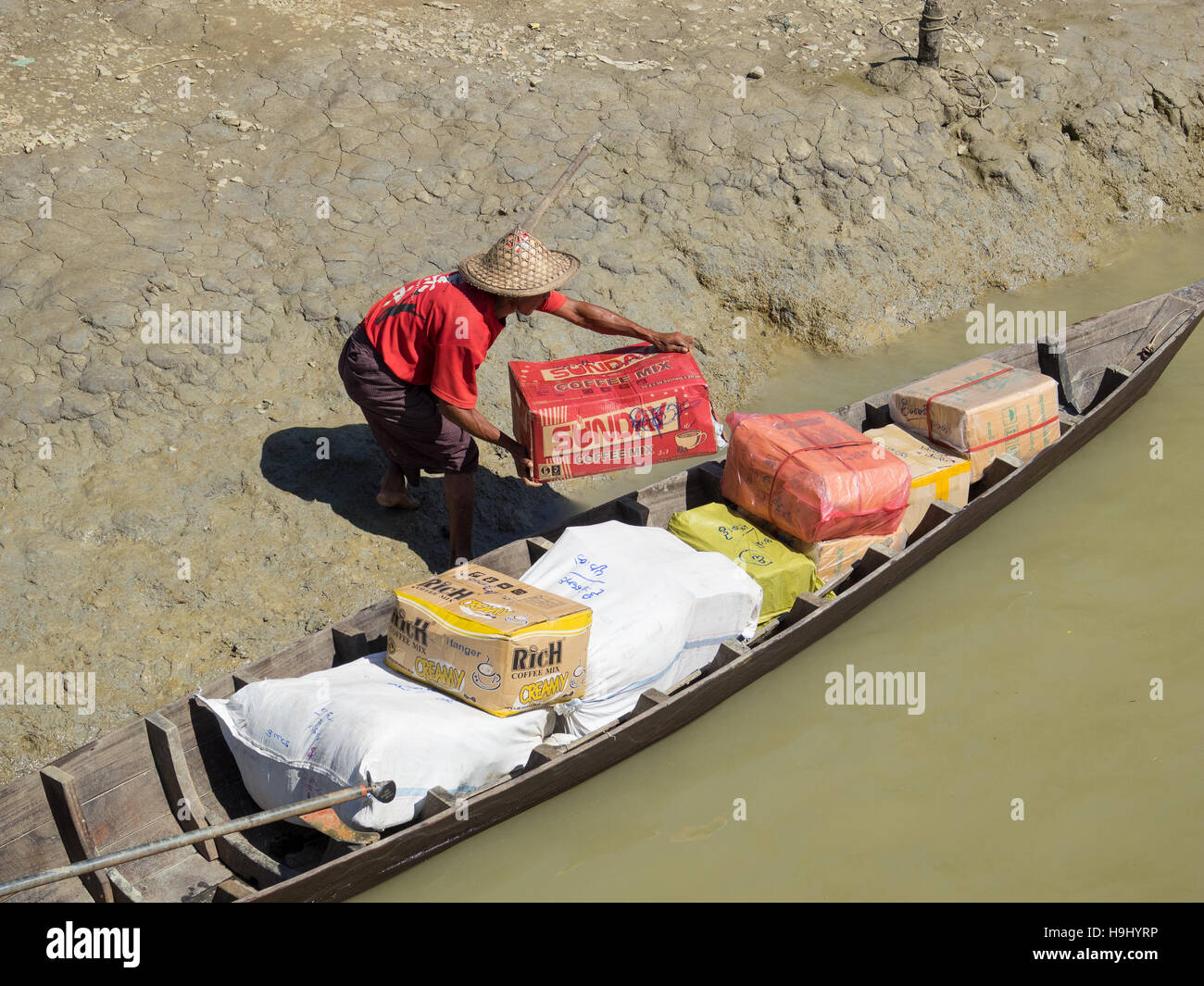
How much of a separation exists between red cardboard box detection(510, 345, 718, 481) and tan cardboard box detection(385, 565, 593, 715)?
2.47 feet

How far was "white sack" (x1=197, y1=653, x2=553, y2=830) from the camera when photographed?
396cm

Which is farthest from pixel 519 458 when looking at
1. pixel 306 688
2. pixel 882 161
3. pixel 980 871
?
pixel 882 161

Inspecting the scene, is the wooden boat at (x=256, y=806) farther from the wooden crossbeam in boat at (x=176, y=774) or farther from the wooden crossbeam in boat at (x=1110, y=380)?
the wooden crossbeam in boat at (x=1110, y=380)

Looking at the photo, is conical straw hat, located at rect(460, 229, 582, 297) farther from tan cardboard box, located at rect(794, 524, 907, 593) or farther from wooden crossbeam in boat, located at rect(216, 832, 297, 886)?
wooden crossbeam in boat, located at rect(216, 832, 297, 886)

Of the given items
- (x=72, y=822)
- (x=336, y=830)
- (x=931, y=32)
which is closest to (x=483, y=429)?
(x=336, y=830)

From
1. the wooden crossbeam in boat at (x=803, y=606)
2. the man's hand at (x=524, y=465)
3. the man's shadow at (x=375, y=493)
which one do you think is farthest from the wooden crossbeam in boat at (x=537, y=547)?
the wooden crossbeam in boat at (x=803, y=606)

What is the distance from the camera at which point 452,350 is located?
4773 mm

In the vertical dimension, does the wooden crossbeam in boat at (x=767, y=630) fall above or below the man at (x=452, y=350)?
below

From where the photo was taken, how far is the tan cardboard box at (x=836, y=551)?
5.33 metres

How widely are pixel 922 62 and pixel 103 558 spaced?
288 inches

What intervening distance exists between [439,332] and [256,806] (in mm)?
2143

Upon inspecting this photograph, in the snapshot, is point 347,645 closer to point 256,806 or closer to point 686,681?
point 256,806

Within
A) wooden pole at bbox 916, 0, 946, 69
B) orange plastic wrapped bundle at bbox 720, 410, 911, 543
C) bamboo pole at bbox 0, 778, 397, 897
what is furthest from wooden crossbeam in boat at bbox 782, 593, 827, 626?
wooden pole at bbox 916, 0, 946, 69

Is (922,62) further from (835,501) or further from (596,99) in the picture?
(835,501)
